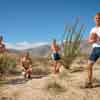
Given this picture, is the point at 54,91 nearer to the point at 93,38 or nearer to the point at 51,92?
the point at 51,92

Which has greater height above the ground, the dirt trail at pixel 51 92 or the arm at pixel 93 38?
the arm at pixel 93 38

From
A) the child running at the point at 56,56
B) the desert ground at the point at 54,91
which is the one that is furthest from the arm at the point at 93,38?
the child running at the point at 56,56

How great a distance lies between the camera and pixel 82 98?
22.7 ft

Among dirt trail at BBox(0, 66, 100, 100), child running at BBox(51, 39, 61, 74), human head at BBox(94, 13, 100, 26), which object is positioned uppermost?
human head at BBox(94, 13, 100, 26)

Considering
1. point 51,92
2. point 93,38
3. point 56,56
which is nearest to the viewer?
point 93,38

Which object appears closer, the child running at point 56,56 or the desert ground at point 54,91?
the desert ground at point 54,91

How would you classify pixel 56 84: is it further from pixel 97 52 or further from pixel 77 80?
pixel 97 52

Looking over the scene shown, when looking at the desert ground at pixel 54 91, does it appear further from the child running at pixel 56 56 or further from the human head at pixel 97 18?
the child running at pixel 56 56

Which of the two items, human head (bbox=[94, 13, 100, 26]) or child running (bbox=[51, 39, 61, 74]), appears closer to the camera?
human head (bbox=[94, 13, 100, 26])

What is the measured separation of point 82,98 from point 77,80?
1586 millimetres

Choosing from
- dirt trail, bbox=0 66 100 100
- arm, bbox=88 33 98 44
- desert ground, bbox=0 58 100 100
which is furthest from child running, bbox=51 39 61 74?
arm, bbox=88 33 98 44

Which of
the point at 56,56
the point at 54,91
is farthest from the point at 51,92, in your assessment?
the point at 56,56

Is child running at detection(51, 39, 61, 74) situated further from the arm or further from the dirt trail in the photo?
the arm

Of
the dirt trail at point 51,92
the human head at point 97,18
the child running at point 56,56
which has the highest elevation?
the human head at point 97,18
